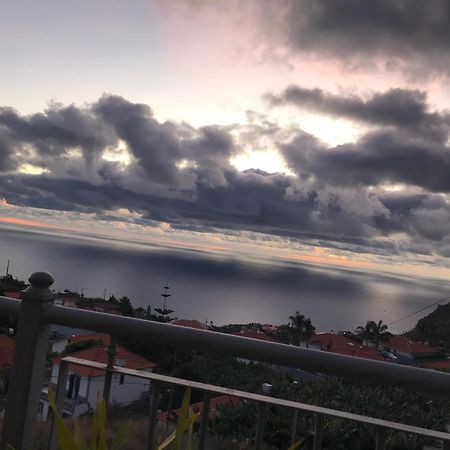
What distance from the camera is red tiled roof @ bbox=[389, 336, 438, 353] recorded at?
45675 mm

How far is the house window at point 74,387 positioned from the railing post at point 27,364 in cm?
20

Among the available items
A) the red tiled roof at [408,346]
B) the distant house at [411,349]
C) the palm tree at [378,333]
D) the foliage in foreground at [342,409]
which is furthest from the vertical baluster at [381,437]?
the palm tree at [378,333]

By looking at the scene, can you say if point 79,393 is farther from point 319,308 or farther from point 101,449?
point 319,308

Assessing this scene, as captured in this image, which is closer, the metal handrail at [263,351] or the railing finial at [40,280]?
the metal handrail at [263,351]

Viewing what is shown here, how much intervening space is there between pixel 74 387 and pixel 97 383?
9.0 inches

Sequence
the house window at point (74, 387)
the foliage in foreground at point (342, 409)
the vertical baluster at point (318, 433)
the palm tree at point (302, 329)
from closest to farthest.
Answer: the vertical baluster at point (318, 433) → the house window at point (74, 387) → the foliage in foreground at point (342, 409) → the palm tree at point (302, 329)

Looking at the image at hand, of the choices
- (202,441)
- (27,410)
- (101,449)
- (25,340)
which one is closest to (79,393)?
(27,410)

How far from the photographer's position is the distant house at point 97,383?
2211 mm

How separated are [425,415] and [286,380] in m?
1.79

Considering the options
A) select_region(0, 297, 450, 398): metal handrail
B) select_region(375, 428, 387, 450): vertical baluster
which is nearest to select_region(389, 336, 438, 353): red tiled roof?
select_region(375, 428, 387, 450): vertical baluster

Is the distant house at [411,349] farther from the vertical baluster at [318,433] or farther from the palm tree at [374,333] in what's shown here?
the vertical baluster at [318,433]

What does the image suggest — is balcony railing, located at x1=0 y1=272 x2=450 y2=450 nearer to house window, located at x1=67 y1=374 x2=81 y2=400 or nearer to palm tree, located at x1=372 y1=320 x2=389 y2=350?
house window, located at x1=67 y1=374 x2=81 y2=400

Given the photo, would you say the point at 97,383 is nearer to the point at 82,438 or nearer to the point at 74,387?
the point at 74,387

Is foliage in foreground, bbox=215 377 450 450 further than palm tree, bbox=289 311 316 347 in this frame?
No
